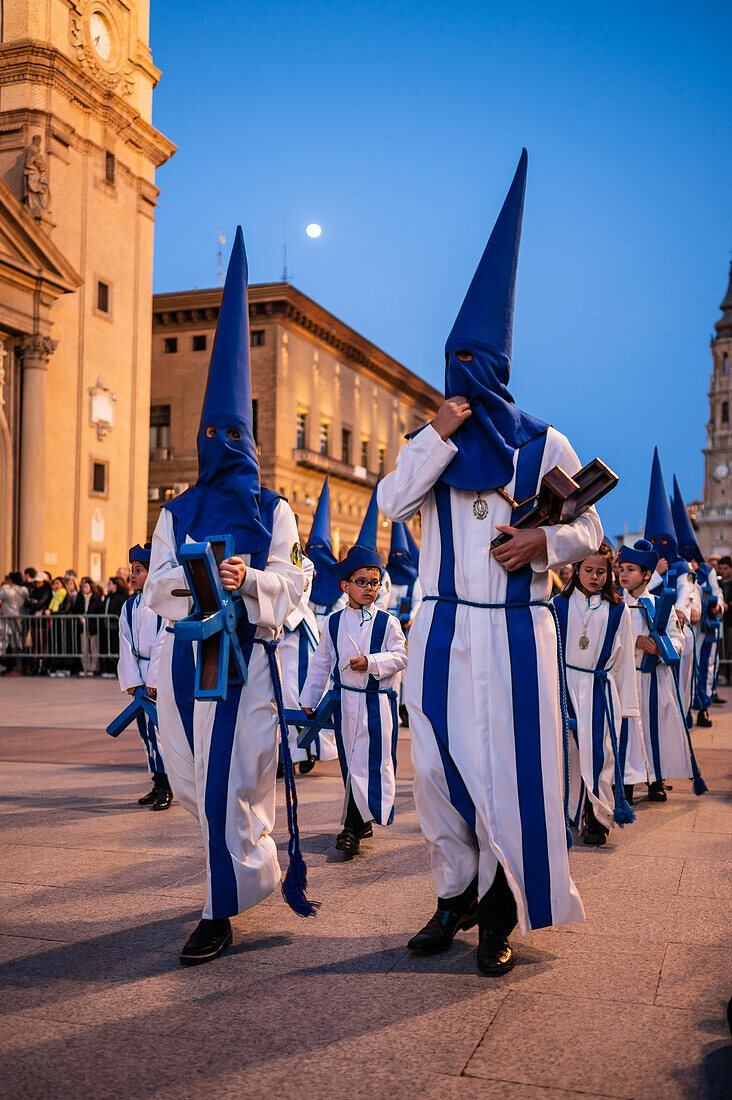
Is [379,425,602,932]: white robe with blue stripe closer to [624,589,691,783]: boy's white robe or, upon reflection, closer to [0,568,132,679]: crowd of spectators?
[624,589,691,783]: boy's white robe

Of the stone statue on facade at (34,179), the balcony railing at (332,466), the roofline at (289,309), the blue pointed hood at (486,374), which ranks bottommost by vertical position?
the blue pointed hood at (486,374)

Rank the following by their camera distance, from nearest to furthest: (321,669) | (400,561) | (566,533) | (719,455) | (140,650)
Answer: (566,533), (321,669), (140,650), (400,561), (719,455)

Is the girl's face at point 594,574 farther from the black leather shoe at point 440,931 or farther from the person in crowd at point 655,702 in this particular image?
the black leather shoe at point 440,931

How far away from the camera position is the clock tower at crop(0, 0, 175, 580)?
26703 millimetres

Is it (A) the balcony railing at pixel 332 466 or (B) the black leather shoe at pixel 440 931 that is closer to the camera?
(B) the black leather shoe at pixel 440 931

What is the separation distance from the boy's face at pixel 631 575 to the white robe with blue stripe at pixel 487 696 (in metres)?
3.84

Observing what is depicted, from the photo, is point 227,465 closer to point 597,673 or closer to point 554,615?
point 554,615

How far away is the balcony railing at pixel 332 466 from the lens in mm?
47125

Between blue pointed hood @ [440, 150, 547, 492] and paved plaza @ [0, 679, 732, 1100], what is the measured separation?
5.82ft

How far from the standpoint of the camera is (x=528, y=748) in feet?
13.0

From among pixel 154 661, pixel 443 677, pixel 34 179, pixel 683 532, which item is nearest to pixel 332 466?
pixel 34 179

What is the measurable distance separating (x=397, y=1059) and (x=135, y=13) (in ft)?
108

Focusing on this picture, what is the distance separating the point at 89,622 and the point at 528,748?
16719 millimetres

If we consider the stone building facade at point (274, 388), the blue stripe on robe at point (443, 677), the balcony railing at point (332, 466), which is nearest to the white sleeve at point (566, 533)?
the blue stripe on robe at point (443, 677)
